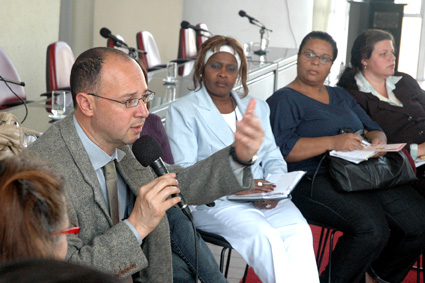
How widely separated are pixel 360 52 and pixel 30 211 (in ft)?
9.59

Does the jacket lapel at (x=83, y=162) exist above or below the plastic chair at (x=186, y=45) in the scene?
below

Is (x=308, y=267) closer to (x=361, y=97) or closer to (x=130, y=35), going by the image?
(x=361, y=97)

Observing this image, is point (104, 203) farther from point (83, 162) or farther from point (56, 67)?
point (56, 67)

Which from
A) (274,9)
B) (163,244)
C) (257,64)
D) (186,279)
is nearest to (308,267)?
(186,279)

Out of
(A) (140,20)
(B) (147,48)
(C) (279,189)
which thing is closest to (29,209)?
(C) (279,189)

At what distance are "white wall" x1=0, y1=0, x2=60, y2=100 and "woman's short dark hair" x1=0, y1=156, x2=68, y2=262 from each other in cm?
414

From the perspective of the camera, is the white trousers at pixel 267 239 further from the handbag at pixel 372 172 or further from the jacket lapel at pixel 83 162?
the jacket lapel at pixel 83 162

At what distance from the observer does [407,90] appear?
3.43 metres

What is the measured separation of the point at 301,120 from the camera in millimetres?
2873

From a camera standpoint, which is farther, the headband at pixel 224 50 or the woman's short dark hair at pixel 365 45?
the woman's short dark hair at pixel 365 45

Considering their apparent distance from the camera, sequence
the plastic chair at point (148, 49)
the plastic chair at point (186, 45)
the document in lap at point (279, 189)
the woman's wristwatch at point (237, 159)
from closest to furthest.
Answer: the woman's wristwatch at point (237, 159) → the document in lap at point (279, 189) → the plastic chair at point (148, 49) → the plastic chair at point (186, 45)

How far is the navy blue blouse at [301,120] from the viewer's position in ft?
9.23

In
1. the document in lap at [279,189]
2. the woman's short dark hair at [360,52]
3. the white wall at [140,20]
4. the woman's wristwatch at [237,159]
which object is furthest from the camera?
the white wall at [140,20]

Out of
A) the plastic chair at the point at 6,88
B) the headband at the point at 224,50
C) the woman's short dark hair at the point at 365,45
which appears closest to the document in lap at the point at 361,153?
the headband at the point at 224,50
